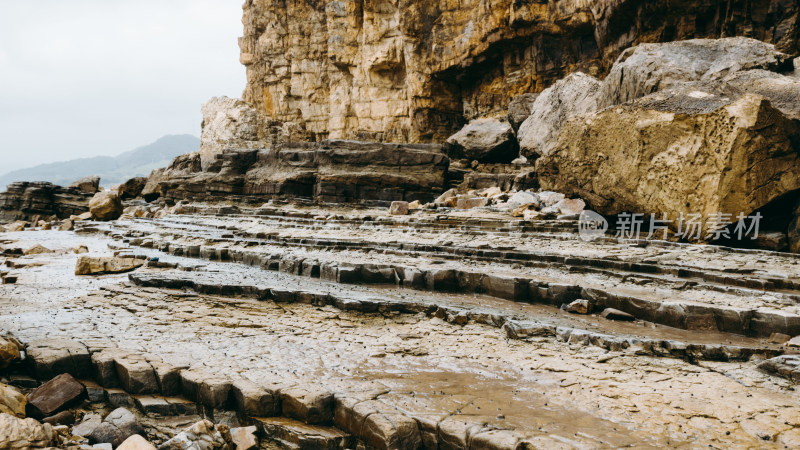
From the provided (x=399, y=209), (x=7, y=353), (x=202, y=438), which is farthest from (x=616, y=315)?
(x=399, y=209)

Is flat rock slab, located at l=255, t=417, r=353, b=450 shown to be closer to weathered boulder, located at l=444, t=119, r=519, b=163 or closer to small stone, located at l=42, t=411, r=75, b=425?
small stone, located at l=42, t=411, r=75, b=425

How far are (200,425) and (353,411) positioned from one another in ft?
2.90

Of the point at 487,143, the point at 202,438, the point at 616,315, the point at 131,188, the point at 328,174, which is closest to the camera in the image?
the point at 202,438

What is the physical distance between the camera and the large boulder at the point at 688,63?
28.6ft

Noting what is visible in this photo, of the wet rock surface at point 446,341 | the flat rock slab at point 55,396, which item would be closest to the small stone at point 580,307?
the wet rock surface at point 446,341

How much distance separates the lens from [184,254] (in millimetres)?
9172

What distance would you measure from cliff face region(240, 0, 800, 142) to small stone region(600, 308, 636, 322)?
12661 millimetres

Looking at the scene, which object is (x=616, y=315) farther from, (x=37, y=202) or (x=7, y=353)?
(x=37, y=202)

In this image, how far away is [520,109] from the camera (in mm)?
18328

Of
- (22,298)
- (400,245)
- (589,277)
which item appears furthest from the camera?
(400,245)

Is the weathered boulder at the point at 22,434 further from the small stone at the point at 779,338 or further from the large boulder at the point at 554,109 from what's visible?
the large boulder at the point at 554,109

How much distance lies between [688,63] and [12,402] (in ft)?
35.4

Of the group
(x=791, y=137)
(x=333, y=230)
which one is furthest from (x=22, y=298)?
(x=791, y=137)

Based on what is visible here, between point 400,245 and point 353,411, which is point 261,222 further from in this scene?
point 353,411
